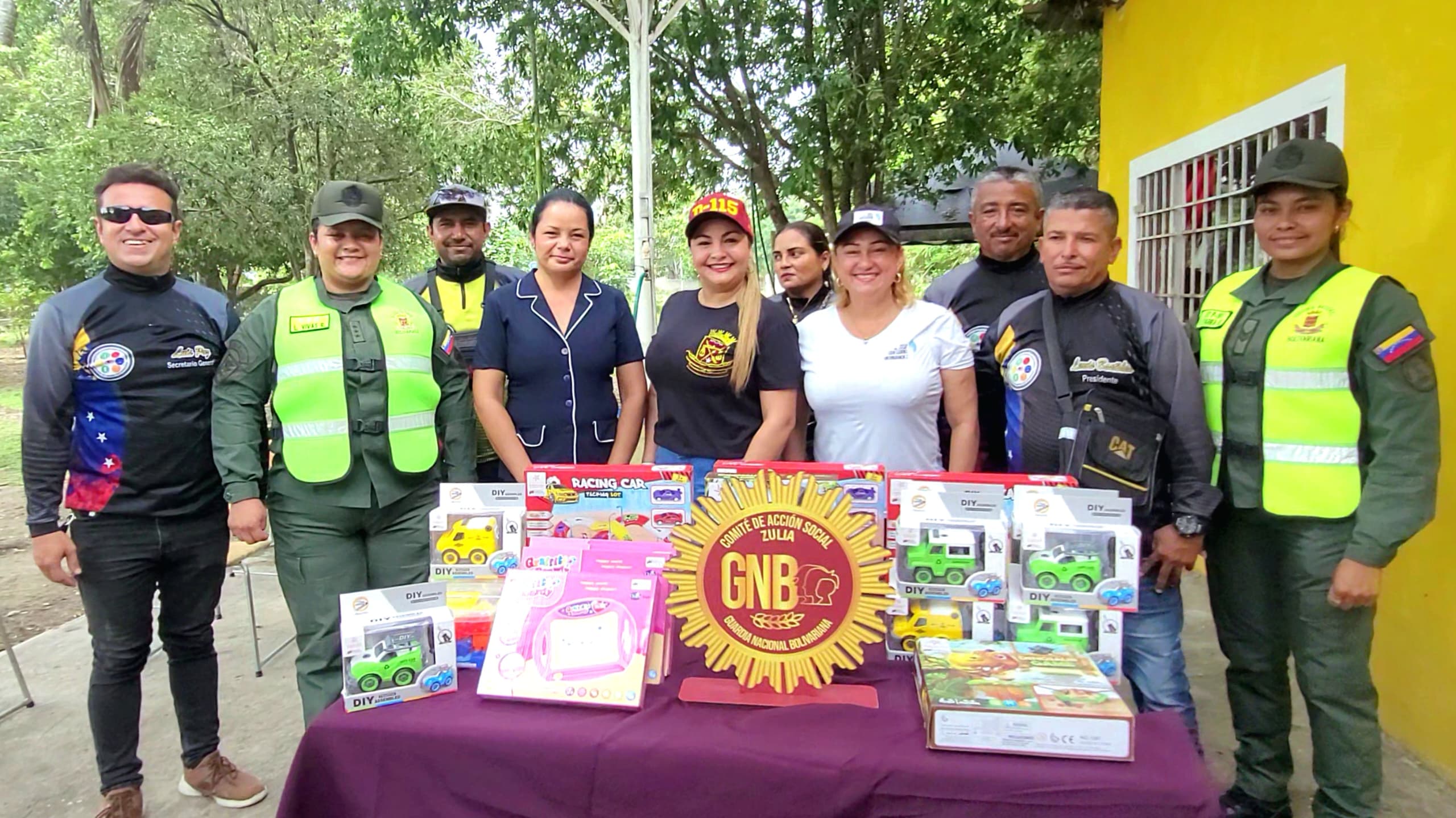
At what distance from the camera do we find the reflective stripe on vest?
2.15 m

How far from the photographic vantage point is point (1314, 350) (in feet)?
7.13

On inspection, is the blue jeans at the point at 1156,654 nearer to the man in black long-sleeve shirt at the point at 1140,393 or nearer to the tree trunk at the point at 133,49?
the man in black long-sleeve shirt at the point at 1140,393

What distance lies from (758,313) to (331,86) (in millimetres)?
8883

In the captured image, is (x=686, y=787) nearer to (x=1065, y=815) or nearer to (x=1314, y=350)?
(x=1065, y=815)

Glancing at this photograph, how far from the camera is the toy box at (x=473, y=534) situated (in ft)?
6.19

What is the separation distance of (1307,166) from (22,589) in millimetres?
7059

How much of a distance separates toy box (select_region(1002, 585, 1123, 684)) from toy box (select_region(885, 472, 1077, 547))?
0.23 metres

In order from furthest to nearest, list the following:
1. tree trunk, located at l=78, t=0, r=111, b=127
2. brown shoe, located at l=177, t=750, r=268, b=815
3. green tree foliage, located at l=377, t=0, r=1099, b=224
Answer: tree trunk, located at l=78, t=0, r=111, b=127 → green tree foliage, located at l=377, t=0, r=1099, b=224 → brown shoe, located at l=177, t=750, r=268, b=815

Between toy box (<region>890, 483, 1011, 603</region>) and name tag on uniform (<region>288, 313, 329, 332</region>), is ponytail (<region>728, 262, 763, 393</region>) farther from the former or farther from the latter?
name tag on uniform (<region>288, 313, 329, 332</region>)

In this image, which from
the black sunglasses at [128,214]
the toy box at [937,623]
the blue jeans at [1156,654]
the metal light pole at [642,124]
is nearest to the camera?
the toy box at [937,623]

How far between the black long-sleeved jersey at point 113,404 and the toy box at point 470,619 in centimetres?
118

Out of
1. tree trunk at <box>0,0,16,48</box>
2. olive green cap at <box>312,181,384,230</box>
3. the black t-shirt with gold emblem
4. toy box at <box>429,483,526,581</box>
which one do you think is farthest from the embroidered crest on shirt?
tree trunk at <box>0,0,16,48</box>

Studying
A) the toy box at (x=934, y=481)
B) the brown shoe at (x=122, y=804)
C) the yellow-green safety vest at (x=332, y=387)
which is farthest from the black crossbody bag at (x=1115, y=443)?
the brown shoe at (x=122, y=804)

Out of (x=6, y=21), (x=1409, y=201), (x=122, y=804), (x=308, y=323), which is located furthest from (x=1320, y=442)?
(x=6, y=21)
